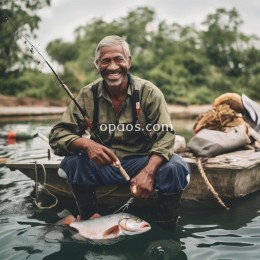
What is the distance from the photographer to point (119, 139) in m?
3.42

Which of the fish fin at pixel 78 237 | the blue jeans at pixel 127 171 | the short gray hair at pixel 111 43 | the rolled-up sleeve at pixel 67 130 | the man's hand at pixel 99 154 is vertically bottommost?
the fish fin at pixel 78 237

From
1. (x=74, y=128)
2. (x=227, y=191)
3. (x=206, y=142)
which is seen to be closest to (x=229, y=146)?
(x=206, y=142)

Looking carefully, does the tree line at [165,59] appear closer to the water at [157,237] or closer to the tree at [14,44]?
the tree at [14,44]

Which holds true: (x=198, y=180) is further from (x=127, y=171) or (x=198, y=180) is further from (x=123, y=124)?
(x=123, y=124)

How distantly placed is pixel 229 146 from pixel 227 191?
38.5 inches

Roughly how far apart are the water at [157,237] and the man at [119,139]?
24 centimetres

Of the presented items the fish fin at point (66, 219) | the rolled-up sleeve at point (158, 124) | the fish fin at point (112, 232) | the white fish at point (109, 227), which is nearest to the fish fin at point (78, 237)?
the white fish at point (109, 227)

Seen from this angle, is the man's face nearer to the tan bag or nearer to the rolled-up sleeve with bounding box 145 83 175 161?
the rolled-up sleeve with bounding box 145 83 175 161

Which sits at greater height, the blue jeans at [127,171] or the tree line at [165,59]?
the tree line at [165,59]

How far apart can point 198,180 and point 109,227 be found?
A: 1.44 m

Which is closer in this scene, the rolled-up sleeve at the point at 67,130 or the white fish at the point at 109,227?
the white fish at the point at 109,227

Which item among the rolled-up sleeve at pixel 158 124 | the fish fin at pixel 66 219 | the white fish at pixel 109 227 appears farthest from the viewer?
the fish fin at pixel 66 219

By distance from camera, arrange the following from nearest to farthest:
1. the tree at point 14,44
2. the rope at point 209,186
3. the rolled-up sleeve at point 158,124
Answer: the rolled-up sleeve at point 158,124, the rope at point 209,186, the tree at point 14,44

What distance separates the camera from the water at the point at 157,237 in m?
3.01
